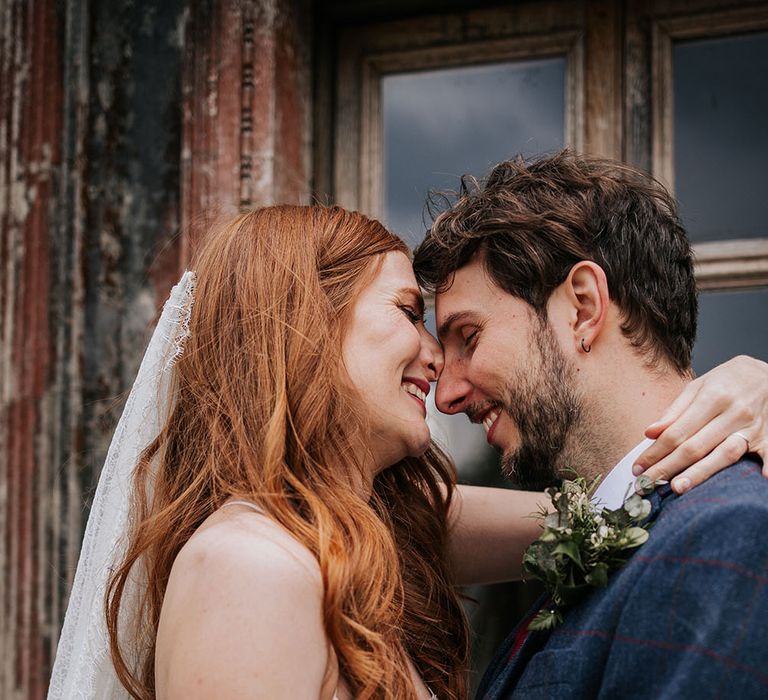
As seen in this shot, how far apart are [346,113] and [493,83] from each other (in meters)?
0.50

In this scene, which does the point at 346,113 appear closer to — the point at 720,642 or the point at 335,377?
the point at 335,377

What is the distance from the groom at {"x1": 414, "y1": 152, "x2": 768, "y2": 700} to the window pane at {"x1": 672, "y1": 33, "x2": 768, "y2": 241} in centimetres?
45

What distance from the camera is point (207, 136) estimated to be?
2.96 m

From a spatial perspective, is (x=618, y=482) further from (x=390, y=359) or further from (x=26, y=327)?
(x=26, y=327)

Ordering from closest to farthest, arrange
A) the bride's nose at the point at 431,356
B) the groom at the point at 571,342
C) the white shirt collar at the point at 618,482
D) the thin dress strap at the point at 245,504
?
the groom at the point at 571,342 → the thin dress strap at the point at 245,504 → the white shirt collar at the point at 618,482 → the bride's nose at the point at 431,356

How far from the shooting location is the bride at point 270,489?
1.75 metres

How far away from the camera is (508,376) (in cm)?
235

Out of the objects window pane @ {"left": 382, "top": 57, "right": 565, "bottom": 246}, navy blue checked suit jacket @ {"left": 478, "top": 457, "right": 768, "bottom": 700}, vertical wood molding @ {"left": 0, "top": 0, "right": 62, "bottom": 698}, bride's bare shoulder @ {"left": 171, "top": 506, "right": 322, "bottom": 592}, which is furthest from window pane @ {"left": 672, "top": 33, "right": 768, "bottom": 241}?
A: vertical wood molding @ {"left": 0, "top": 0, "right": 62, "bottom": 698}

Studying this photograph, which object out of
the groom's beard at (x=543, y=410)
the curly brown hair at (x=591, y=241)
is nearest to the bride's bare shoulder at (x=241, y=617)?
the groom's beard at (x=543, y=410)

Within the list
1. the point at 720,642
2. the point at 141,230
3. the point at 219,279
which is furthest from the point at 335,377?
the point at 141,230

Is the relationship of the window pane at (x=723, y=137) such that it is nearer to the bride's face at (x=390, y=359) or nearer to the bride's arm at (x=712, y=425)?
the bride's arm at (x=712, y=425)

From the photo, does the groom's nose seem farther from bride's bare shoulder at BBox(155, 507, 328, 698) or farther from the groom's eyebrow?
bride's bare shoulder at BBox(155, 507, 328, 698)

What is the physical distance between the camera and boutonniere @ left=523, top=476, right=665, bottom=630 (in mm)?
1851

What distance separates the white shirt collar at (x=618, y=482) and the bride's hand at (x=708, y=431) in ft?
0.49
